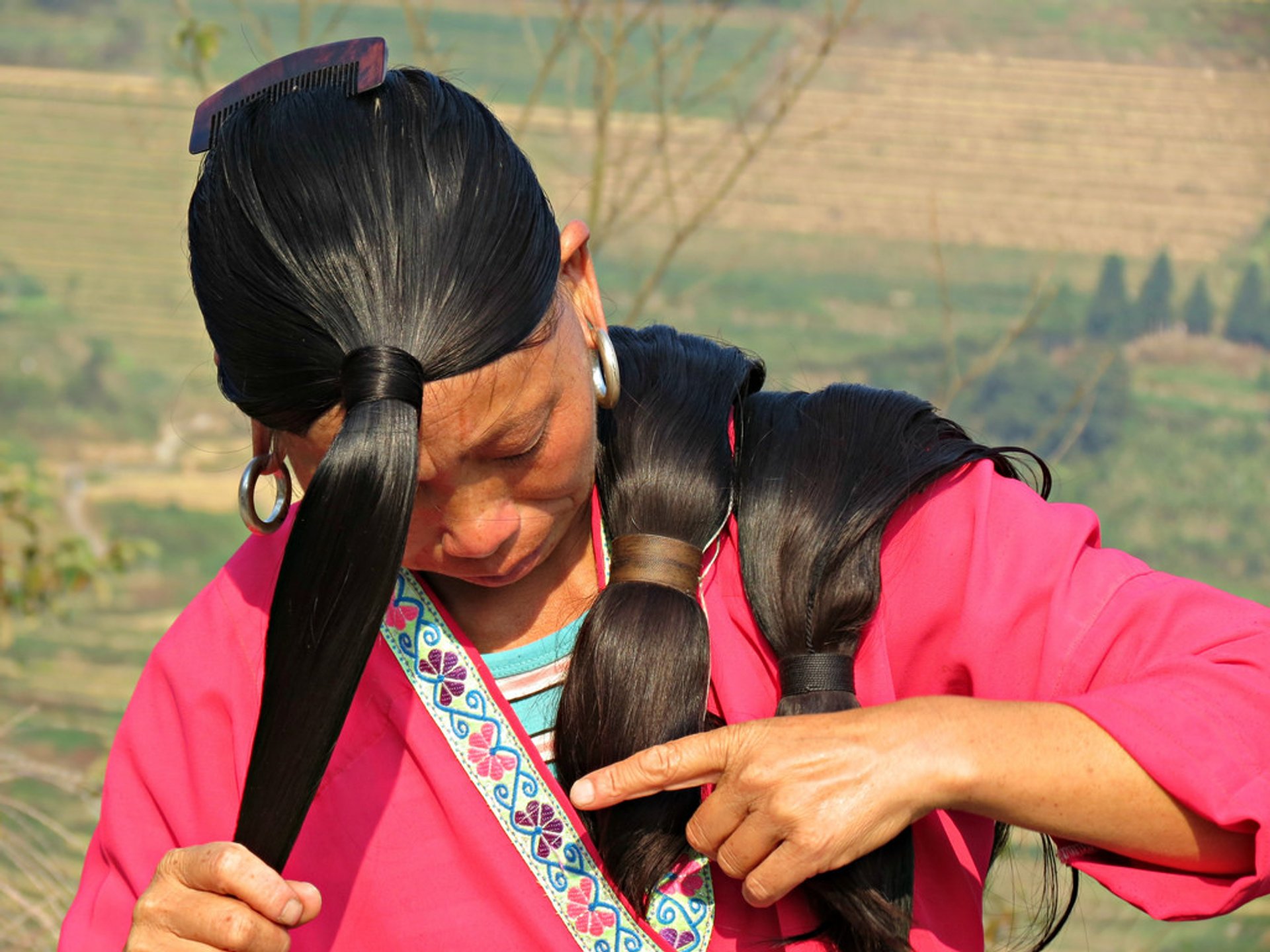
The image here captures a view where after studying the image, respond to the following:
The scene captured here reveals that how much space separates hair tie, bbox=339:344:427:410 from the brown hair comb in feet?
0.89

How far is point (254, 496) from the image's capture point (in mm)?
1480

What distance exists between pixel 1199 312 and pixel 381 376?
5645mm

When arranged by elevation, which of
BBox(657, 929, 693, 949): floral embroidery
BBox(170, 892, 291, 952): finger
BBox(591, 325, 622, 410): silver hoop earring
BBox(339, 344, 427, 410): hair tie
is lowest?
BBox(657, 929, 693, 949): floral embroidery

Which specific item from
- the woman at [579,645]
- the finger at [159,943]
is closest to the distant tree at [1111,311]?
the woman at [579,645]

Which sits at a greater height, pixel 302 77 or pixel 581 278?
pixel 302 77

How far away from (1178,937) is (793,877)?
3.60m

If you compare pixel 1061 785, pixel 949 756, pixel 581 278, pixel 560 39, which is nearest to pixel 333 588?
pixel 581 278

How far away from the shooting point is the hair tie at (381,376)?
4.08 ft

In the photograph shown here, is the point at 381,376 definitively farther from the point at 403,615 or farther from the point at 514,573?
the point at 403,615

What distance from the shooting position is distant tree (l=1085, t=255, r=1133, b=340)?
6.19 m

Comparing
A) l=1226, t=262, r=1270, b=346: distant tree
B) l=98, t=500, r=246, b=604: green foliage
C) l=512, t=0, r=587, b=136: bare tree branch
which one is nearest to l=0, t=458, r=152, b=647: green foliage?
l=512, t=0, r=587, b=136: bare tree branch

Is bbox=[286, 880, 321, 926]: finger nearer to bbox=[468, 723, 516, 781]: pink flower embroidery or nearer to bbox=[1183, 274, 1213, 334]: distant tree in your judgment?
bbox=[468, 723, 516, 781]: pink flower embroidery

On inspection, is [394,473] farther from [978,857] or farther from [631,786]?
[978,857]

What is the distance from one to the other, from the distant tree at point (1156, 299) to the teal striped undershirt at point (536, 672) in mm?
5207
